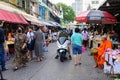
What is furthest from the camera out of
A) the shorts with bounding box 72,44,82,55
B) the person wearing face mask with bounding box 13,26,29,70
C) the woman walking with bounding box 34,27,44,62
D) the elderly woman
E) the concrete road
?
the woman walking with bounding box 34,27,44,62

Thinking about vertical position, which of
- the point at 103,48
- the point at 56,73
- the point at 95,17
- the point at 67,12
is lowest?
the point at 56,73

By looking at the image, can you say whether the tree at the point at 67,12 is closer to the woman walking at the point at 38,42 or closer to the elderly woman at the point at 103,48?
the woman walking at the point at 38,42

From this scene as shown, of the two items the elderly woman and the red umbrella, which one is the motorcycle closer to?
the red umbrella

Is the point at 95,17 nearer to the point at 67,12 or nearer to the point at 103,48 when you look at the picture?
the point at 103,48

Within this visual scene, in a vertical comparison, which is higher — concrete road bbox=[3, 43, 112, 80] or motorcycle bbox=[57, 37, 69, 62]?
motorcycle bbox=[57, 37, 69, 62]

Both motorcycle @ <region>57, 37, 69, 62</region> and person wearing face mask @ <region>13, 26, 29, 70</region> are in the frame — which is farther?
motorcycle @ <region>57, 37, 69, 62</region>

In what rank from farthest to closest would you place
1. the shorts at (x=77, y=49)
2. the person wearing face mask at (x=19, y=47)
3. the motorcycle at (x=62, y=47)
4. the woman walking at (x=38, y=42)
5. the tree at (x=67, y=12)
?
the tree at (x=67, y=12)
the motorcycle at (x=62, y=47)
the woman walking at (x=38, y=42)
the shorts at (x=77, y=49)
the person wearing face mask at (x=19, y=47)

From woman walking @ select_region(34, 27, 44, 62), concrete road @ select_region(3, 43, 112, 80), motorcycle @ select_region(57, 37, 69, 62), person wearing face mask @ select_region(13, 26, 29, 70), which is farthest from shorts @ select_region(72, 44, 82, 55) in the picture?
person wearing face mask @ select_region(13, 26, 29, 70)

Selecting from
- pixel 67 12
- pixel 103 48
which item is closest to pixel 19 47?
pixel 103 48

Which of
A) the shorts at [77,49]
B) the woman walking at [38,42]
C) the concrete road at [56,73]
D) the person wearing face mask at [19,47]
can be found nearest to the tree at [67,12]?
the woman walking at [38,42]

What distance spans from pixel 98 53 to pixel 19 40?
11.0 ft

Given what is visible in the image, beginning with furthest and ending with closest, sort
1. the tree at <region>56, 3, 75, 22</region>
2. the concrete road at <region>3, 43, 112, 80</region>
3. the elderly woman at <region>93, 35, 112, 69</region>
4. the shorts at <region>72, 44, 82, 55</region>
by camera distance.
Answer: the tree at <region>56, 3, 75, 22</region> < the shorts at <region>72, 44, 82, 55</region> < the elderly woman at <region>93, 35, 112, 69</region> < the concrete road at <region>3, 43, 112, 80</region>

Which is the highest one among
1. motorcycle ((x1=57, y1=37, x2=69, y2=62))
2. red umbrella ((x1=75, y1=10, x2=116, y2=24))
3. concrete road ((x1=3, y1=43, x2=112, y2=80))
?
red umbrella ((x1=75, y1=10, x2=116, y2=24))

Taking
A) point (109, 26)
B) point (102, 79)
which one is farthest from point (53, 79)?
point (109, 26)
